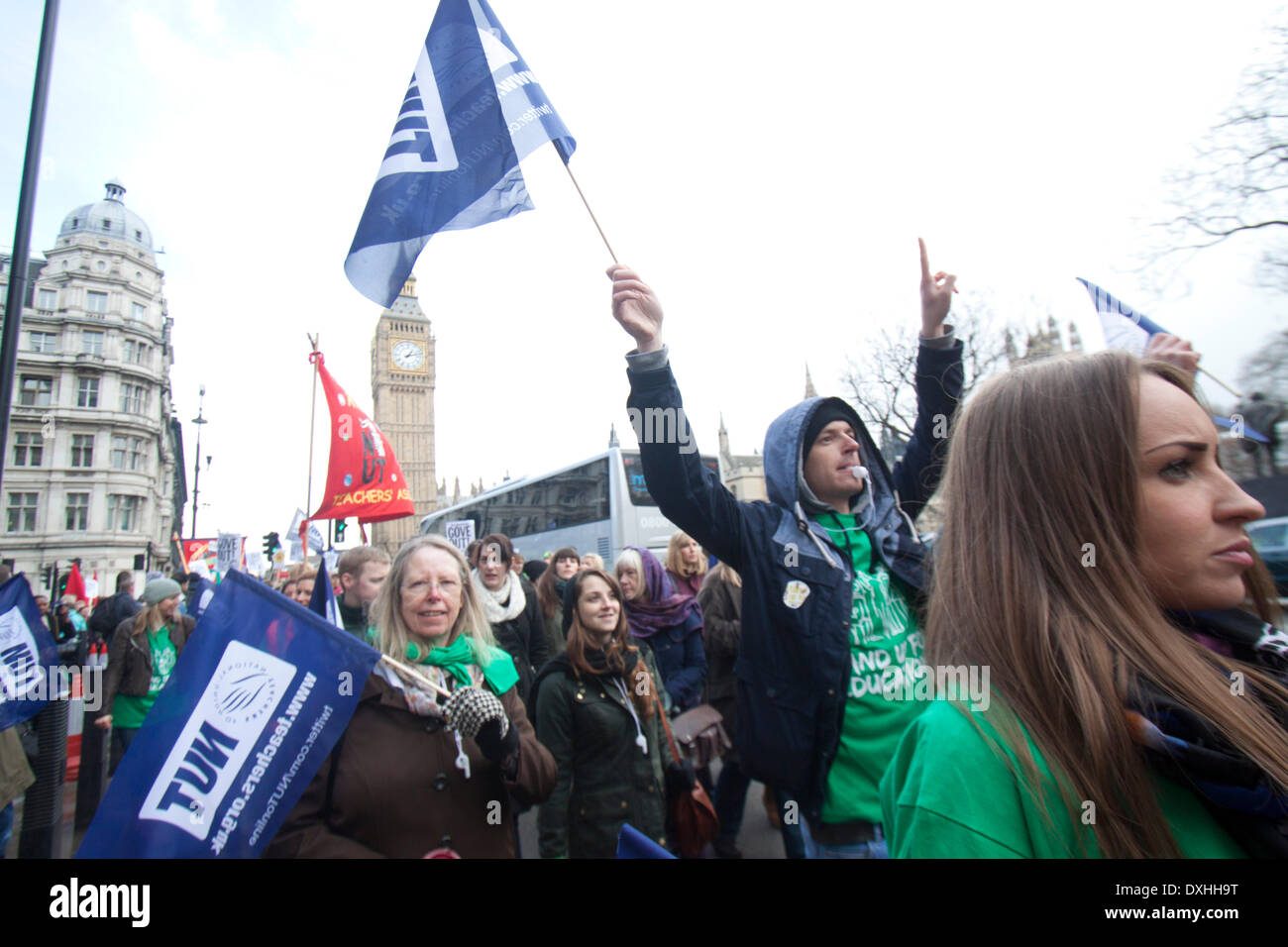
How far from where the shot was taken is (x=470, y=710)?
6.54ft

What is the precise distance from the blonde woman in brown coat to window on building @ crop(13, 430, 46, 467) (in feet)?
151

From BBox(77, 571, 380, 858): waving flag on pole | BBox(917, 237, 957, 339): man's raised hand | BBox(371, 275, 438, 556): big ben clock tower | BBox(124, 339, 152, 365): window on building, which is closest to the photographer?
BBox(77, 571, 380, 858): waving flag on pole

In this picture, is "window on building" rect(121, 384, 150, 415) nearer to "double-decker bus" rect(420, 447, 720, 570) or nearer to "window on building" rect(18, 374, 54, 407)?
"window on building" rect(18, 374, 54, 407)

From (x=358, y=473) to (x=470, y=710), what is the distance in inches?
273

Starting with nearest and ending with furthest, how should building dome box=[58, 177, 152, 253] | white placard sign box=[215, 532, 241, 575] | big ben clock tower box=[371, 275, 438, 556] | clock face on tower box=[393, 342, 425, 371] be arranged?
white placard sign box=[215, 532, 241, 575], building dome box=[58, 177, 152, 253], clock face on tower box=[393, 342, 425, 371], big ben clock tower box=[371, 275, 438, 556]

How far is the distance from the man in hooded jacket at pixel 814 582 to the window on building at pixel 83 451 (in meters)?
48.7

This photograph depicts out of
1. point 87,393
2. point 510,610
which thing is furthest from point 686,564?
point 87,393

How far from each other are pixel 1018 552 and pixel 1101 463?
0.64ft

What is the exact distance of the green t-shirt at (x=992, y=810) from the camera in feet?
2.57

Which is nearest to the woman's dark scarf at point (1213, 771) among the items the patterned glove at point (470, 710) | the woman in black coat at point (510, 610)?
the patterned glove at point (470, 710)

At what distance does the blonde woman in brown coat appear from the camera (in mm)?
1892

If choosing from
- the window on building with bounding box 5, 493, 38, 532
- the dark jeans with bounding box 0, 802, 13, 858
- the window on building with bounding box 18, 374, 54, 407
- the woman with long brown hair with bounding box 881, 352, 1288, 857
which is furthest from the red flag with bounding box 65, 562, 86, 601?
the window on building with bounding box 5, 493, 38, 532
